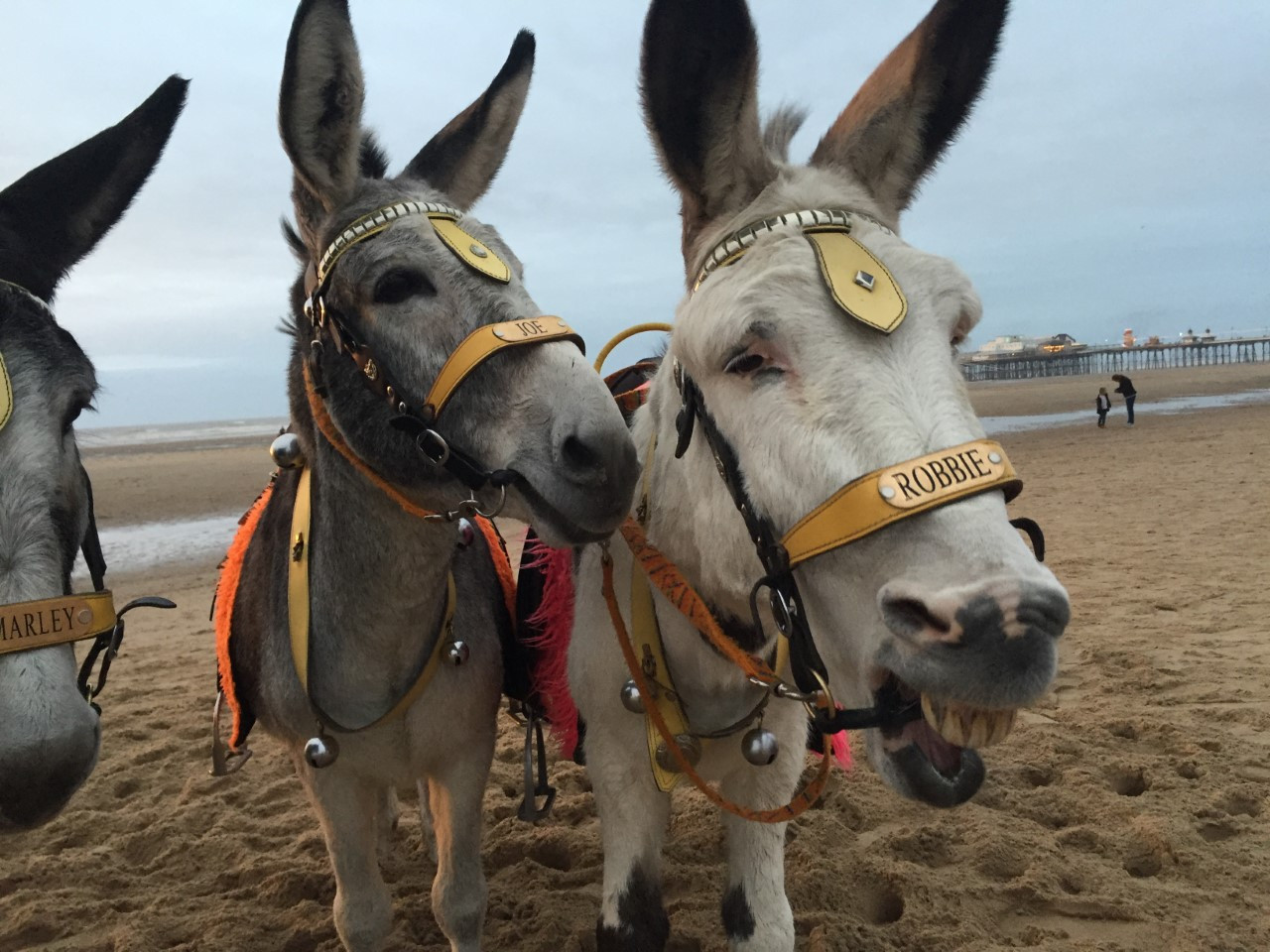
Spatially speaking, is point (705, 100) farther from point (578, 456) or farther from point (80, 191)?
point (80, 191)

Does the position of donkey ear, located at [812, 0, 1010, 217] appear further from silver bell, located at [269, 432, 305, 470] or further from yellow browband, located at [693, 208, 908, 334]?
silver bell, located at [269, 432, 305, 470]

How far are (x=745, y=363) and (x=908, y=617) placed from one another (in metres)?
0.60

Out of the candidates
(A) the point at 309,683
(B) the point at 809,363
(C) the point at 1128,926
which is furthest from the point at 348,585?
(C) the point at 1128,926

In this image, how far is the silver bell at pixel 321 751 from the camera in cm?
242

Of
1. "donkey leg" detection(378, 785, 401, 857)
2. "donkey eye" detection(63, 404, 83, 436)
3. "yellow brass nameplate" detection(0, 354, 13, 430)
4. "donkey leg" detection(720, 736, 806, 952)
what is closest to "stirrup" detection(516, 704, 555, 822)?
"donkey leg" detection(720, 736, 806, 952)

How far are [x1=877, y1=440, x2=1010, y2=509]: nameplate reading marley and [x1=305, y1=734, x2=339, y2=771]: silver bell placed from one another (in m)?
2.02

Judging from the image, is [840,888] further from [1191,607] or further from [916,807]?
[1191,607]

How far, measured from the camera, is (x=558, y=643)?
103 inches

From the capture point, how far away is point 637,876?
2.25 meters

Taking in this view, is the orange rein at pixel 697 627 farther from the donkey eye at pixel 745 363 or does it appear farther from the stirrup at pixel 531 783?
the stirrup at pixel 531 783

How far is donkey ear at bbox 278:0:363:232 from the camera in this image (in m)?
2.08

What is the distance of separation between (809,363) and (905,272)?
0.33 meters

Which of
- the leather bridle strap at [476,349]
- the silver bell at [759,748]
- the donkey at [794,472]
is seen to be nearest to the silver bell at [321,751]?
the donkey at [794,472]

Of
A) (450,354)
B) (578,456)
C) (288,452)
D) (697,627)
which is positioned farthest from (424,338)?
(697,627)
